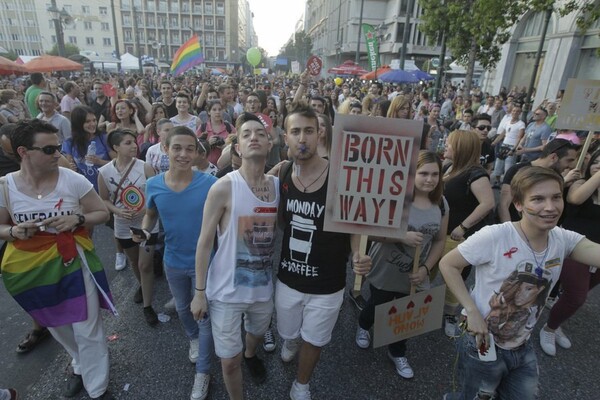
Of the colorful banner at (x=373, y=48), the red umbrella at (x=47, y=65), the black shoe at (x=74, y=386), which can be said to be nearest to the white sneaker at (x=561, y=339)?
the black shoe at (x=74, y=386)

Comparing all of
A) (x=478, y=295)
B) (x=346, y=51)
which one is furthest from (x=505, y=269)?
(x=346, y=51)

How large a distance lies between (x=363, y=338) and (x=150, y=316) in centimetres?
209

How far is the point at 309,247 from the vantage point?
231cm

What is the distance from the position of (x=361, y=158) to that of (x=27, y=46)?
3747 inches

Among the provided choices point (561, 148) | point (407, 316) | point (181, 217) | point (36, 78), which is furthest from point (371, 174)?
point (36, 78)

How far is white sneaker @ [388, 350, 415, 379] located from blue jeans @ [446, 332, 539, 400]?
2.69ft

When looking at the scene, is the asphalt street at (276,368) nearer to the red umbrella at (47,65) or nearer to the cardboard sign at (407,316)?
the cardboard sign at (407,316)

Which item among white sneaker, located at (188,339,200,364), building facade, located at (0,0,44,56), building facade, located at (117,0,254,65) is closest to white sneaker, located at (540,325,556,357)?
white sneaker, located at (188,339,200,364)

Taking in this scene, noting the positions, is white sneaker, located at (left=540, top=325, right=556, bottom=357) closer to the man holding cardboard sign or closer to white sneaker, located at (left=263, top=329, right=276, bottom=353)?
the man holding cardboard sign

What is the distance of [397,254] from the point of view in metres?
2.77

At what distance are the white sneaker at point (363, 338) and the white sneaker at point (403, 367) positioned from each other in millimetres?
270

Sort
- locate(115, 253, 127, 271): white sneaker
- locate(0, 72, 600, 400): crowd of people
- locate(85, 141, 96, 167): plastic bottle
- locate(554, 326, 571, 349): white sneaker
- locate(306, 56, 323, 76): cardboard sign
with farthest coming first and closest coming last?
1. locate(306, 56, 323, 76): cardboard sign
2. locate(115, 253, 127, 271): white sneaker
3. locate(85, 141, 96, 167): plastic bottle
4. locate(554, 326, 571, 349): white sneaker
5. locate(0, 72, 600, 400): crowd of people

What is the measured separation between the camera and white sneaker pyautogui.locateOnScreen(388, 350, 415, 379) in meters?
2.89

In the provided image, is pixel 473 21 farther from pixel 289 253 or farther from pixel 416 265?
pixel 289 253
